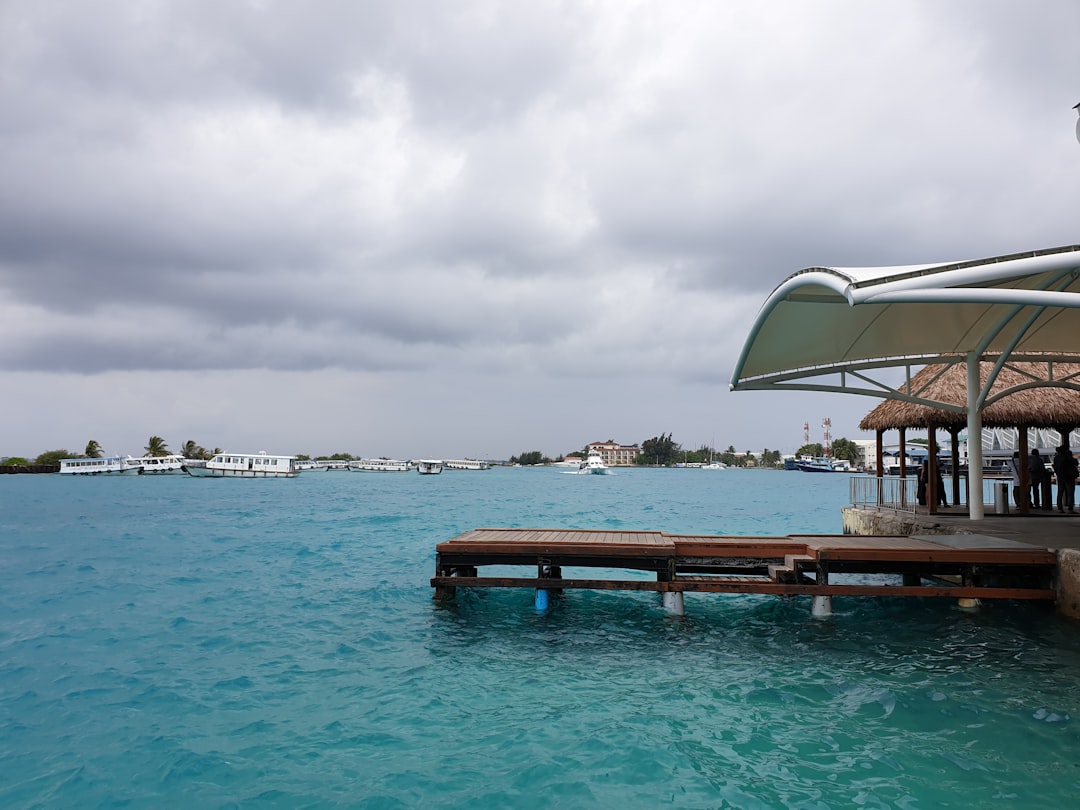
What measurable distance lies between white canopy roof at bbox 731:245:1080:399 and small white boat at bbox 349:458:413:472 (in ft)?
537

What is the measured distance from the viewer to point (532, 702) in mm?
8086

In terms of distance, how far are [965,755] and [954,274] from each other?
4.60m

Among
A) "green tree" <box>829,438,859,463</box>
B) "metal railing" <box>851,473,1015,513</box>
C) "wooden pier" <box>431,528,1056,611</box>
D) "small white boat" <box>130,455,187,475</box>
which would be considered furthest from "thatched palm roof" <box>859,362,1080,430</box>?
"green tree" <box>829,438,859,463</box>

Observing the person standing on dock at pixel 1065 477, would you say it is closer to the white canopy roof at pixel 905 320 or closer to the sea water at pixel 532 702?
the white canopy roof at pixel 905 320

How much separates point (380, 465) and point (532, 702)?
172033 mm

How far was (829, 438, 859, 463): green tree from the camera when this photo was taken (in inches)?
6467

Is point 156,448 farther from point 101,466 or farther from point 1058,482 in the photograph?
point 1058,482

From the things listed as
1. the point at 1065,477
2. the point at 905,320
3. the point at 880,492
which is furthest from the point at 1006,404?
the point at 905,320

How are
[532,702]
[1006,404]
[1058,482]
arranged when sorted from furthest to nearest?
[1058,482], [1006,404], [532,702]

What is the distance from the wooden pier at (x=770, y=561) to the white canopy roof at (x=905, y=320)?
376 cm

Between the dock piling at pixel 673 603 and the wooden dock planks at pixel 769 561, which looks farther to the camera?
the dock piling at pixel 673 603

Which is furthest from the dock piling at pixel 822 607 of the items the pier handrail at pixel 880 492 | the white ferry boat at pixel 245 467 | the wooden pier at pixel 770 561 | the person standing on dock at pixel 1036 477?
the white ferry boat at pixel 245 467

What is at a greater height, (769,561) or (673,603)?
(769,561)

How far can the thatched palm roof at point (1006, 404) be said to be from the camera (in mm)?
17984
